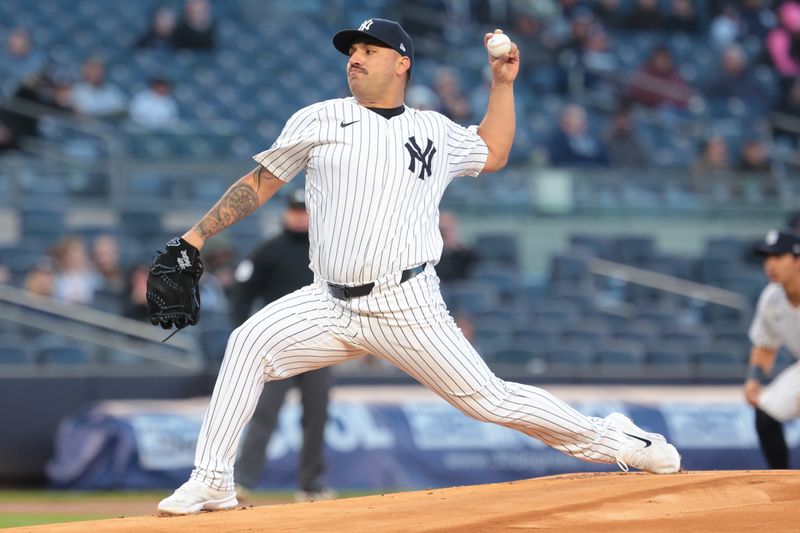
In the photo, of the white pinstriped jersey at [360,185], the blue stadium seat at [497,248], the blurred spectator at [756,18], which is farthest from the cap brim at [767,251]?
the blurred spectator at [756,18]

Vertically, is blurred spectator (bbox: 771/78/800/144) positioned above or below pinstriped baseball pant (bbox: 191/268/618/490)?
above

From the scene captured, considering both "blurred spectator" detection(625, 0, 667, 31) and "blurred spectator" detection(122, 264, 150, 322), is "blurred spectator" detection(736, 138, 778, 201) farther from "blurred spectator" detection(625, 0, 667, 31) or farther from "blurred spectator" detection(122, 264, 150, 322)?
"blurred spectator" detection(122, 264, 150, 322)

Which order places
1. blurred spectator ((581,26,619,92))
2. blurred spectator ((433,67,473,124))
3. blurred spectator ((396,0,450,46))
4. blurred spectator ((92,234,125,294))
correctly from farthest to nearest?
blurred spectator ((396,0,450,46)), blurred spectator ((581,26,619,92)), blurred spectator ((433,67,473,124)), blurred spectator ((92,234,125,294))

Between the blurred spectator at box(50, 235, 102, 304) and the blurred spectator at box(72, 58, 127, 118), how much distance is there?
8.94 ft

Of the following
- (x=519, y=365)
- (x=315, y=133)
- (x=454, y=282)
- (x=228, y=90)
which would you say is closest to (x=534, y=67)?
(x=228, y=90)

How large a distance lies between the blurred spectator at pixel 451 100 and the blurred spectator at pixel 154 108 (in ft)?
9.21

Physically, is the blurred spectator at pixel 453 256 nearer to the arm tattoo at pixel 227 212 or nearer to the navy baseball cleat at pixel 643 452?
the navy baseball cleat at pixel 643 452

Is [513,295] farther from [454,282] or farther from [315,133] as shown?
[315,133]

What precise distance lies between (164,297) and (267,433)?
132 inches

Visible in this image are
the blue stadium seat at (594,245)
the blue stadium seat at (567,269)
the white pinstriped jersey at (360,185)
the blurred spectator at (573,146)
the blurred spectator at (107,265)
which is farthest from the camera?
the blurred spectator at (573,146)

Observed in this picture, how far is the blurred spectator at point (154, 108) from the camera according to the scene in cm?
1452

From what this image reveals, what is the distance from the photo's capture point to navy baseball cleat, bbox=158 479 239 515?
532cm

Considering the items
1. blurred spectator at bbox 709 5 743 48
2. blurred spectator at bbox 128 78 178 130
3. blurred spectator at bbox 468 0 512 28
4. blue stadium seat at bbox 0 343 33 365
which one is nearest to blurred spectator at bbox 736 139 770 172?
blurred spectator at bbox 709 5 743 48

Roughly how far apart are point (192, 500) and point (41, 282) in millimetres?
6581
